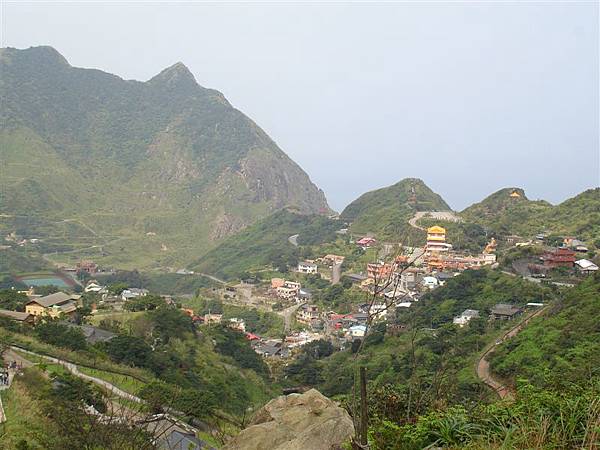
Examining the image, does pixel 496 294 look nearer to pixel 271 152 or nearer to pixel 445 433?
pixel 445 433

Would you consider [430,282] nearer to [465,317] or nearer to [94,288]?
[465,317]

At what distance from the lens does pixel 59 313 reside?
19.5 metres

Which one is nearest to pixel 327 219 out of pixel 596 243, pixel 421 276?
pixel 421 276

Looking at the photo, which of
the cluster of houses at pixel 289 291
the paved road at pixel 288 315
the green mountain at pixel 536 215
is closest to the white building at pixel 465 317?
the paved road at pixel 288 315

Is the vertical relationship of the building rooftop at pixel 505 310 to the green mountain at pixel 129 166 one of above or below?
below

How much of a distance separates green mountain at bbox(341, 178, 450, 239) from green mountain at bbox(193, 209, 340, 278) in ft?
9.33

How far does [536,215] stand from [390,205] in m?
15.1

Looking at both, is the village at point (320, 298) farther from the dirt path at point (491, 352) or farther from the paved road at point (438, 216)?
the paved road at point (438, 216)

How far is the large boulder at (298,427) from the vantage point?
3871 mm

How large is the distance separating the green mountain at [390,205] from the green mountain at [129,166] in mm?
10460

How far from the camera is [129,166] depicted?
89.4m

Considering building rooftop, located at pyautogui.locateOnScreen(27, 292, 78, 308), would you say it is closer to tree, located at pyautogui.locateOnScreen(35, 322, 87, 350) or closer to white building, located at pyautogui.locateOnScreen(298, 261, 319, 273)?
tree, located at pyautogui.locateOnScreen(35, 322, 87, 350)

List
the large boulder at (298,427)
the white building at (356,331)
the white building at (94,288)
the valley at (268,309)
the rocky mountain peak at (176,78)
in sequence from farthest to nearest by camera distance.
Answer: the rocky mountain peak at (176,78) → the white building at (94,288) → the white building at (356,331) → the valley at (268,309) → the large boulder at (298,427)

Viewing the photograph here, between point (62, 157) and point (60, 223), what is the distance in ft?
78.6
